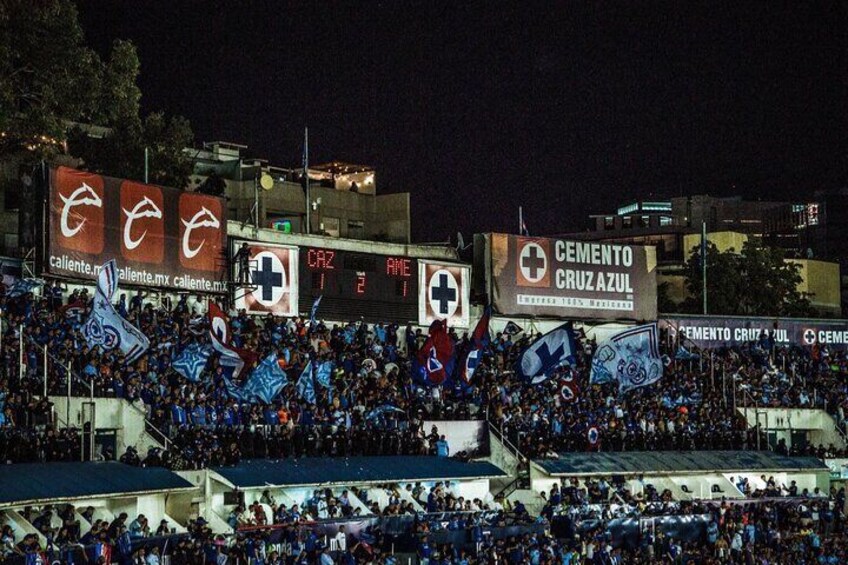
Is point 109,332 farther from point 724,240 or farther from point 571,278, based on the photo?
point 724,240

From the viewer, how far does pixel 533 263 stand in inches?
2215

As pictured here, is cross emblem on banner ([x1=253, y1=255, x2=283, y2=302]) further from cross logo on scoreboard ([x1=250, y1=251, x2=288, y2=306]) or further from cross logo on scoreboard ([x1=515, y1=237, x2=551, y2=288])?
cross logo on scoreboard ([x1=515, y1=237, x2=551, y2=288])

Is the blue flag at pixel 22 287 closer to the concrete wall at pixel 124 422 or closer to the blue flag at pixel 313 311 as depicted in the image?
the concrete wall at pixel 124 422

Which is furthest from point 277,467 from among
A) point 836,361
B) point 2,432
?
point 836,361

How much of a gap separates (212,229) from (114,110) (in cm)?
520

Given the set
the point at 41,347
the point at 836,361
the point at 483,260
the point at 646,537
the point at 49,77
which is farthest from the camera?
the point at 836,361

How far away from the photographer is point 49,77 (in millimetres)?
40375

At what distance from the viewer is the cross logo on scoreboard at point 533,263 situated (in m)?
55.9

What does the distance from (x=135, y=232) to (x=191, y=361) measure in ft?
22.7

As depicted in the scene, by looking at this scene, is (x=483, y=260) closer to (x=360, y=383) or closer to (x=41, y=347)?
(x=360, y=383)

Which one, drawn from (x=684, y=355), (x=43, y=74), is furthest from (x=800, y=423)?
(x=43, y=74)

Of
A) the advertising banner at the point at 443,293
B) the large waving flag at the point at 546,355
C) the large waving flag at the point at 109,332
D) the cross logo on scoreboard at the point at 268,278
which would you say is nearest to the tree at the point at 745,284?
the advertising banner at the point at 443,293

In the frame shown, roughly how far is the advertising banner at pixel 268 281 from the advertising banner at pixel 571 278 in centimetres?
956

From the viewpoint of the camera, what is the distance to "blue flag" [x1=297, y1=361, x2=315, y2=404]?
4109 cm
